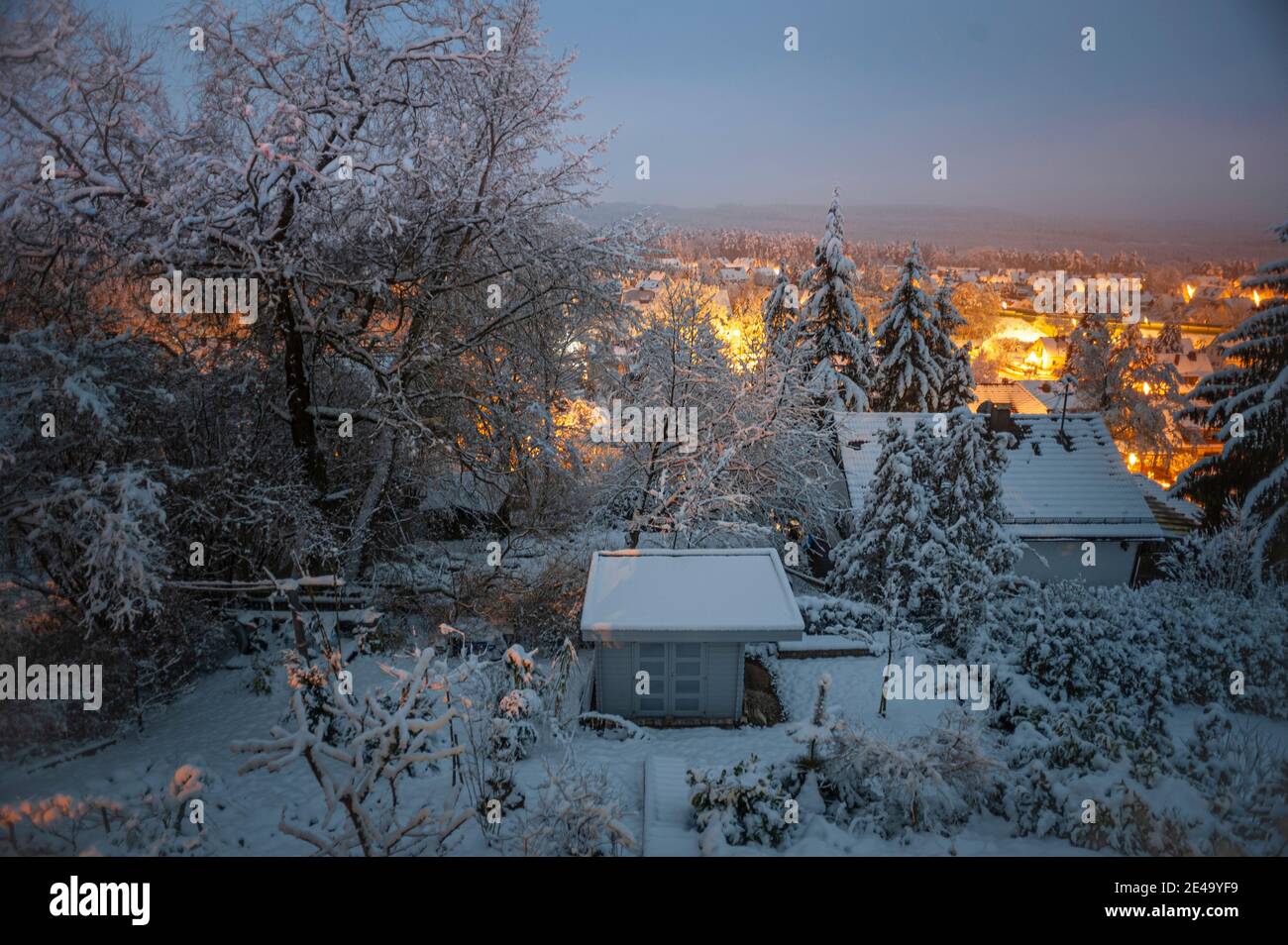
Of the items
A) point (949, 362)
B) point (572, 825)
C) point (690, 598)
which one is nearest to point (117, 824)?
point (572, 825)

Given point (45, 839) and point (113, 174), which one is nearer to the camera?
point (45, 839)

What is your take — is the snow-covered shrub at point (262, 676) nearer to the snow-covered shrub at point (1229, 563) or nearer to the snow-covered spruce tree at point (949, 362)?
the snow-covered shrub at point (1229, 563)

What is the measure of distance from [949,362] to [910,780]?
21120mm

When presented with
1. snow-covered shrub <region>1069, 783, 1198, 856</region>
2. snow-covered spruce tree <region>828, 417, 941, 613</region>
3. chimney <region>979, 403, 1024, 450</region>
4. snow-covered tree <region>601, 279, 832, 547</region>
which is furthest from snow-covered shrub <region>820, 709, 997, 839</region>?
chimney <region>979, 403, 1024, 450</region>

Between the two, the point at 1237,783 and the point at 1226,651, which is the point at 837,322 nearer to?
the point at 1226,651

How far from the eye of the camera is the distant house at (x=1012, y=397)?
24250 millimetres

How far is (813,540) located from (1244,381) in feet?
29.5

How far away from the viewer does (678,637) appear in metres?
8.37

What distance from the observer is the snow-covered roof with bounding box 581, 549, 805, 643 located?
8328mm

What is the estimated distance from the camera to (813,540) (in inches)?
684

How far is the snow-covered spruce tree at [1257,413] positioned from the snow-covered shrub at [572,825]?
1185 centimetres
